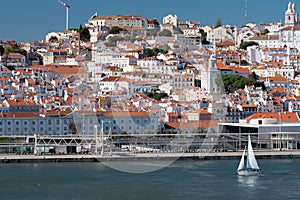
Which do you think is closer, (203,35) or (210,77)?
(210,77)

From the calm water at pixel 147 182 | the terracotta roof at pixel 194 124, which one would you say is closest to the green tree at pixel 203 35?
the terracotta roof at pixel 194 124

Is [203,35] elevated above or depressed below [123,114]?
above

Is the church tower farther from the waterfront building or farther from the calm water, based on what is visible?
the calm water

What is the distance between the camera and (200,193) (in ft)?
41.9

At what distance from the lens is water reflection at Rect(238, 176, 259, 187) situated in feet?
45.9

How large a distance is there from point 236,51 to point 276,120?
1405 cm

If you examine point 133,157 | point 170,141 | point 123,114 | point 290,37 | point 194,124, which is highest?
point 290,37

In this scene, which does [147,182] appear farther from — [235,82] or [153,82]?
[235,82]

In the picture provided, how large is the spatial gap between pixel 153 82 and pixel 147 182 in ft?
39.0

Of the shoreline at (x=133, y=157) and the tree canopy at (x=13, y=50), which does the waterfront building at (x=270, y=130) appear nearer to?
the shoreline at (x=133, y=157)

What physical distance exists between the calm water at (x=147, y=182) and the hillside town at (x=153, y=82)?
2.30 metres

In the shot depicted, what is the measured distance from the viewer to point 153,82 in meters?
25.7

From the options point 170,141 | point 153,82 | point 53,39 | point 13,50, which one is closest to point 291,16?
point 53,39

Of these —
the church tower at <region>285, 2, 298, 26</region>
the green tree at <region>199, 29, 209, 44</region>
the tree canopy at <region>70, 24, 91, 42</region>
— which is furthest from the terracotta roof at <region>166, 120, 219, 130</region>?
the church tower at <region>285, 2, 298, 26</region>
